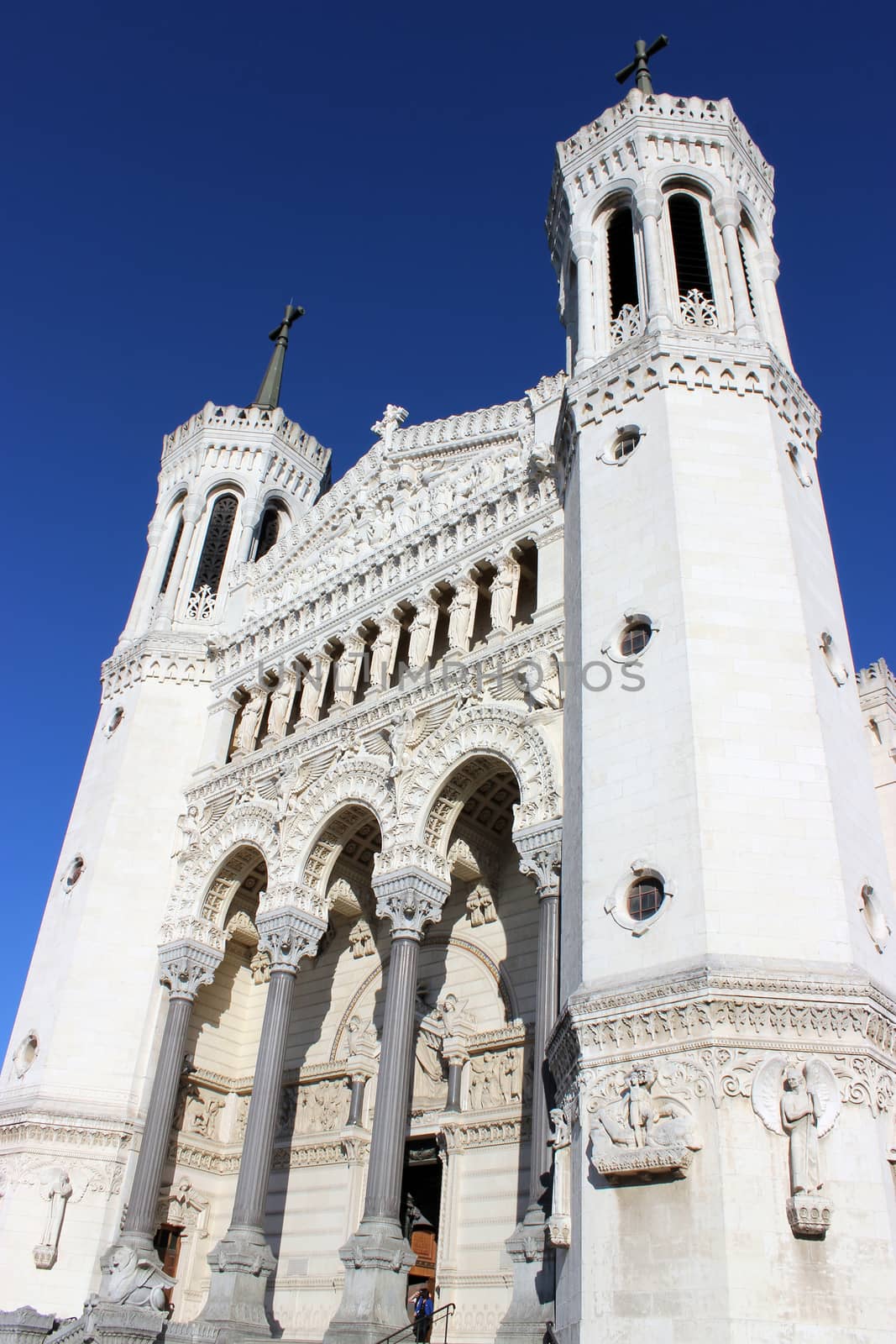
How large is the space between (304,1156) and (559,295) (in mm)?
18035

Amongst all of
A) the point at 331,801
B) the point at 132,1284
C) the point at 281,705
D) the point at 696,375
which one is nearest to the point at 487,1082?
the point at 331,801

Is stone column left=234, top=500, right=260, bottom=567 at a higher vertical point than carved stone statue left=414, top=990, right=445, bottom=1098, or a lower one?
higher

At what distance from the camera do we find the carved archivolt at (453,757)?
18094 mm

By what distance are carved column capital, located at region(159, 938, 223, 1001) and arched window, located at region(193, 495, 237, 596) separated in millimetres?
10244

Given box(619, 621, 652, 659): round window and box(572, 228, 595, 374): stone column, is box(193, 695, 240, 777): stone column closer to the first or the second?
box(572, 228, 595, 374): stone column

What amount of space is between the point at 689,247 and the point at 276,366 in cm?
1805

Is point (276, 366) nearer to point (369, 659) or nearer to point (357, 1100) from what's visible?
point (369, 659)

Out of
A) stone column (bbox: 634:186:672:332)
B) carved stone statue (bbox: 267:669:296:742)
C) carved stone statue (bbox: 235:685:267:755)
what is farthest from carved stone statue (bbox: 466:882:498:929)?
stone column (bbox: 634:186:672:332)

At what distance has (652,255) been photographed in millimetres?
19797

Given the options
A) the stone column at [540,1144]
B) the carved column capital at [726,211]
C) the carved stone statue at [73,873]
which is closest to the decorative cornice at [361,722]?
the carved stone statue at [73,873]

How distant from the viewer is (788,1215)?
10977mm

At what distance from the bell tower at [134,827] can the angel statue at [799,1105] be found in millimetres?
14257

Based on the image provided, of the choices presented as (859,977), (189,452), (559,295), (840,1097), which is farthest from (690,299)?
(189,452)

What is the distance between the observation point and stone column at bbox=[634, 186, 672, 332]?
61.7 feet
